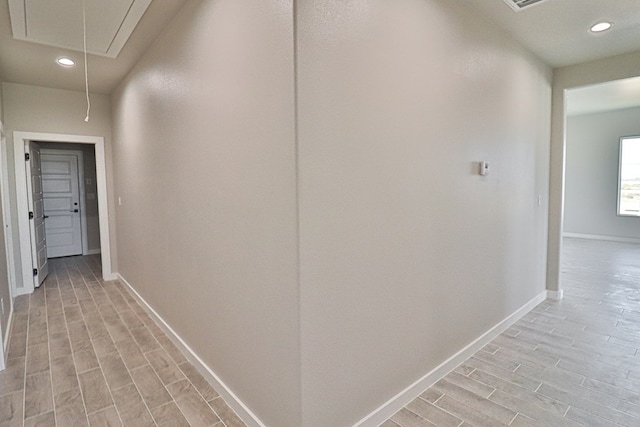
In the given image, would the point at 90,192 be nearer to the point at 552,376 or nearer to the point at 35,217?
the point at 35,217

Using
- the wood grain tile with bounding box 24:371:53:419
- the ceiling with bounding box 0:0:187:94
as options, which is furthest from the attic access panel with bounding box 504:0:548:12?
the wood grain tile with bounding box 24:371:53:419

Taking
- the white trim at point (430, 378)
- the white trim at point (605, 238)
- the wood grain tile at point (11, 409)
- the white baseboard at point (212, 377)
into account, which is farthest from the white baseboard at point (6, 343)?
the white trim at point (605, 238)

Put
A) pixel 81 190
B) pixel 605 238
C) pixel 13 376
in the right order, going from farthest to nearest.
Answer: pixel 605 238 < pixel 81 190 < pixel 13 376

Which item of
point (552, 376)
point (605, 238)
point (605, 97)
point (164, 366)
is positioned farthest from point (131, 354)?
Result: point (605, 238)

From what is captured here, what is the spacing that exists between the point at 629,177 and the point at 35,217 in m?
11.2

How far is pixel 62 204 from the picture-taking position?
22.5ft

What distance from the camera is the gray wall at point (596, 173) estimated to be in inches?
297

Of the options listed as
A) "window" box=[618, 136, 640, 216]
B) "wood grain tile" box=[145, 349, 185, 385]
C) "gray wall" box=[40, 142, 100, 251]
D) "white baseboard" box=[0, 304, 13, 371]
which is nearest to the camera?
"wood grain tile" box=[145, 349, 185, 385]

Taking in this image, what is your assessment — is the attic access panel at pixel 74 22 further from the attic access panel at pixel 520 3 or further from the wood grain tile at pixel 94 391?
the wood grain tile at pixel 94 391

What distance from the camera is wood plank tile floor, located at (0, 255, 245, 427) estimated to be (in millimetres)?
2105

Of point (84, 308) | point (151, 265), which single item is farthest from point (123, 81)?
point (84, 308)

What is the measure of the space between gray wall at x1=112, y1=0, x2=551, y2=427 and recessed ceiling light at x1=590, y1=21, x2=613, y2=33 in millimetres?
627

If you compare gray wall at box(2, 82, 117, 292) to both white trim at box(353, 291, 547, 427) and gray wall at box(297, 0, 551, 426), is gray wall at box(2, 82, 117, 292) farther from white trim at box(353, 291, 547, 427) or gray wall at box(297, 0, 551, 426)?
white trim at box(353, 291, 547, 427)

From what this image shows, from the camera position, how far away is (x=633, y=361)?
2.66m
